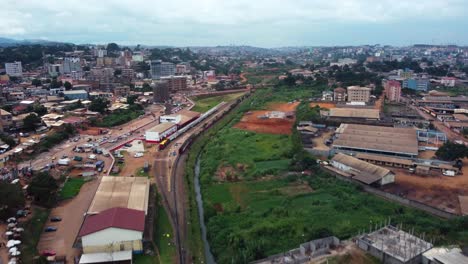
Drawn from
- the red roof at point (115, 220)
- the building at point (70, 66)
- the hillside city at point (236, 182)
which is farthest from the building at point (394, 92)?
the building at point (70, 66)

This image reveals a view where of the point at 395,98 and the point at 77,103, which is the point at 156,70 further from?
the point at 395,98

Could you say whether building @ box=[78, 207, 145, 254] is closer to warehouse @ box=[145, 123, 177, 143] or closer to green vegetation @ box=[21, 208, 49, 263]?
green vegetation @ box=[21, 208, 49, 263]

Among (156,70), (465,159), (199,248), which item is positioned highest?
(156,70)

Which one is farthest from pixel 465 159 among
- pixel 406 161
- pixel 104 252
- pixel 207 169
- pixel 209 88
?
pixel 209 88

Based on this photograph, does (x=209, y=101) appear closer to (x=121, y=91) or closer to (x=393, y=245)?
(x=121, y=91)

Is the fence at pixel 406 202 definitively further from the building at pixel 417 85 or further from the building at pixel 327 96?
the building at pixel 417 85

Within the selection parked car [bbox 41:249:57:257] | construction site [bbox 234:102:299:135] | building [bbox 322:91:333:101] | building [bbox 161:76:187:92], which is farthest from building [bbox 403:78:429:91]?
parked car [bbox 41:249:57:257]
